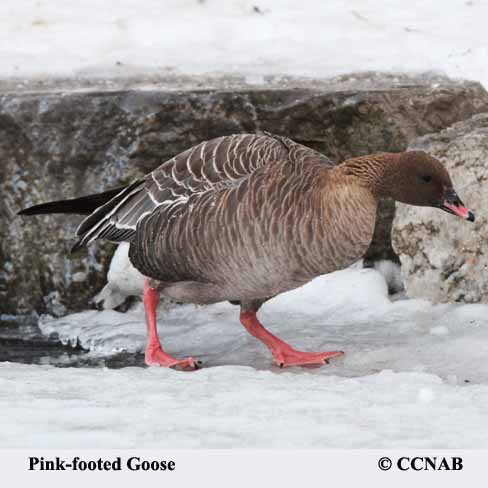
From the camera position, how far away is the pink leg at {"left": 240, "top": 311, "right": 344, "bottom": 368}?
6195 millimetres

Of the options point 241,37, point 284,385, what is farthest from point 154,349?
point 241,37

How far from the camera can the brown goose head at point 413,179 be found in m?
5.72

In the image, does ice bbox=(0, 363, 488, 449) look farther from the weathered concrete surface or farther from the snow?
the snow

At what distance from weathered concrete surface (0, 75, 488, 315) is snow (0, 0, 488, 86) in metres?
0.59

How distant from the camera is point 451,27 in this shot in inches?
375

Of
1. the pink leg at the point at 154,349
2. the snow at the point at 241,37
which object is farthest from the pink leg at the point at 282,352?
the snow at the point at 241,37

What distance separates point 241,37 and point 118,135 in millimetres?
1855

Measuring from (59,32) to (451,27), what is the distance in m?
3.22

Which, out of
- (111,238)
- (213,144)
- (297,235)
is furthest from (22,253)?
(297,235)

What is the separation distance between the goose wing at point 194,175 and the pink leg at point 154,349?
0.38m

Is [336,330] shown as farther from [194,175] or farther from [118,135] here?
[118,135]

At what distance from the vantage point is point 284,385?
16.6 feet

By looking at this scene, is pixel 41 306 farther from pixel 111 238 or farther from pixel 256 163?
pixel 256 163

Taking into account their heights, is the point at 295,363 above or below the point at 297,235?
below
